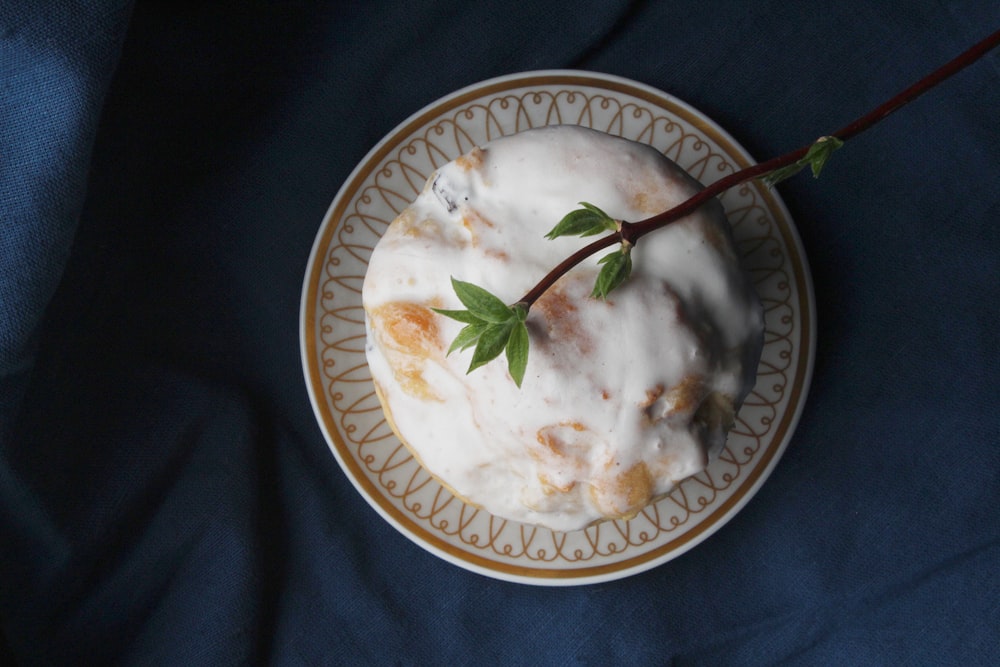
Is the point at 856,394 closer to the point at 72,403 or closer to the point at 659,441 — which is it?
the point at 659,441

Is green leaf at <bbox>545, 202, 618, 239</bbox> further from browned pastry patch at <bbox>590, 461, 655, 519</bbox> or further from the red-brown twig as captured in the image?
browned pastry patch at <bbox>590, 461, 655, 519</bbox>

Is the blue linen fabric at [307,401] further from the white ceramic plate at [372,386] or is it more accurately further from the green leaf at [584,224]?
the green leaf at [584,224]

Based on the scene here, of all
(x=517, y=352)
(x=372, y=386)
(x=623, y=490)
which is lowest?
(x=623, y=490)

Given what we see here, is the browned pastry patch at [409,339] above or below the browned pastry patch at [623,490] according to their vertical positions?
above

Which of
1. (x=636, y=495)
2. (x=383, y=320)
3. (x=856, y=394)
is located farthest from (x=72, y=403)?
(x=856, y=394)

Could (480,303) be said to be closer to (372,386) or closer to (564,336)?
(564,336)

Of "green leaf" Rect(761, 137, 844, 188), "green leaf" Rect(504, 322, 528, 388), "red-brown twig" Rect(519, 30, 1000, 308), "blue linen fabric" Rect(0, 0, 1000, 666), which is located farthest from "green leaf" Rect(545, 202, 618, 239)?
"blue linen fabric" Rect(0, 0, 1000, 666)

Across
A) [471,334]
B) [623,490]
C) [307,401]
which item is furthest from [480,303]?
[307,401]

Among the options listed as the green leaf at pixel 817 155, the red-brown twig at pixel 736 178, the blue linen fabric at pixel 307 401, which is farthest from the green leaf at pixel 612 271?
the blue linen fabric at pixel 307 401
